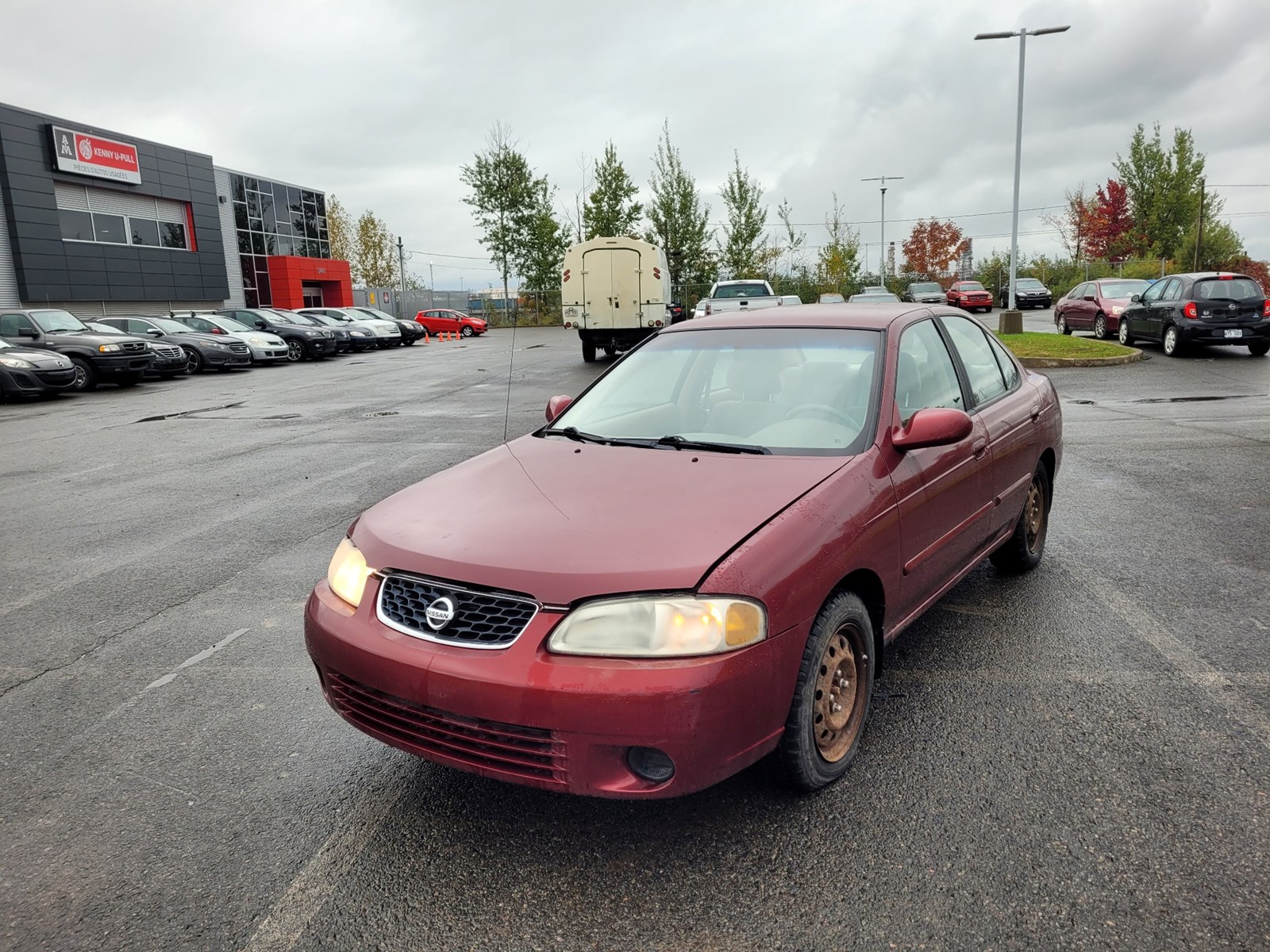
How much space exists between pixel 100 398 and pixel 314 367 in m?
8.02

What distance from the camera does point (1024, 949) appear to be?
7.02 feet

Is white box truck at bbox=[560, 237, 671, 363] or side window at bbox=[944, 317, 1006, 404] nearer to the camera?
side window at bbox=[944, 317, 1006, 404]

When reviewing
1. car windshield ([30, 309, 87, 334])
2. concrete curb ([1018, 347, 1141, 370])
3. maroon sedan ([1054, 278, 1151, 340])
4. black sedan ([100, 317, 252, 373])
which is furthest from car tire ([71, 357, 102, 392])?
maroon sedan ([1054, 278, 1151, 340])

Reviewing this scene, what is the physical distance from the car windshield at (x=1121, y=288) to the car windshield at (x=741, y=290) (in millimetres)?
8258

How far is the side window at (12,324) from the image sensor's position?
18.4m

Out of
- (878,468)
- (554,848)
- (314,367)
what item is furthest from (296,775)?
(314,367)

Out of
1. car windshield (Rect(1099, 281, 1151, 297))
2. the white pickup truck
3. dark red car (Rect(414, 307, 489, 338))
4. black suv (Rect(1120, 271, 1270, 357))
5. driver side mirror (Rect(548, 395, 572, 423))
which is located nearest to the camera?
driver side mirror (Rect(548, 395, 572, 423))

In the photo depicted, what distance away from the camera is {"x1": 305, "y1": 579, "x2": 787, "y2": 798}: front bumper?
2.30 metres

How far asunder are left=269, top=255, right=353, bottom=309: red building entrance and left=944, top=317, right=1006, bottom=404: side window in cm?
4866

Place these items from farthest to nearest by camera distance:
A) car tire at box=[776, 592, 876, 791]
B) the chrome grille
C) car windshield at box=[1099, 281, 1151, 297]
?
car windshield at box=[1099, 281, 1151, 297] < car tire at box=[776, 592, 876, 791] < the chrome grille

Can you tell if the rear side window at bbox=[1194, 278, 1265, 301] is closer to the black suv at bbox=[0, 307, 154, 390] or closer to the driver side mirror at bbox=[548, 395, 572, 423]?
the driver side mirror at bbox=[548, 395, 572, 423]

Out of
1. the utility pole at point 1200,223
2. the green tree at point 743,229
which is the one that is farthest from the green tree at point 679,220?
the utility pole at point 1200,223

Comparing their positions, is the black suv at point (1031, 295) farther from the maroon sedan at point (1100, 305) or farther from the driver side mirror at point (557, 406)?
the driver side mirror at point (557, 406)

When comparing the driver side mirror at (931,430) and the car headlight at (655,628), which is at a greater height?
the driver side mirror at (931,430)
